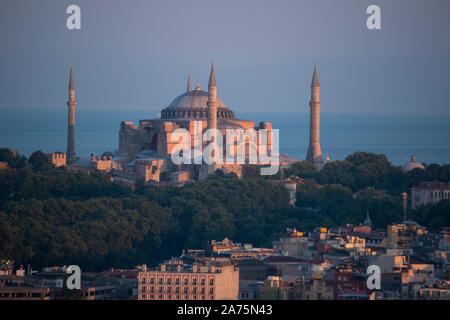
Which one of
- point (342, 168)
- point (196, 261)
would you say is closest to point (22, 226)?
point (196, 261)

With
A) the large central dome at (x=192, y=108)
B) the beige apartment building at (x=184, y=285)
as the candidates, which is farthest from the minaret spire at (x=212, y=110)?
the beige apartment building at (x=184, y=285)

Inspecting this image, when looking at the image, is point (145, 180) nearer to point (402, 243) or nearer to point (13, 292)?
point (402, 243)

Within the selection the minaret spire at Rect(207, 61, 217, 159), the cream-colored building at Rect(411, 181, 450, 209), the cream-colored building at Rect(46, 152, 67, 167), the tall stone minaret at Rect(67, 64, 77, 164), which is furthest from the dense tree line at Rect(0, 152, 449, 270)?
the tall stone minaret at Rect(67, 64, 77, 164)

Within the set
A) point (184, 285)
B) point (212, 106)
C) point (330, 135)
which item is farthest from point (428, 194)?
point (330, 135)

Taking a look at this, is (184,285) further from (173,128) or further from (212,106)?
(173,128)

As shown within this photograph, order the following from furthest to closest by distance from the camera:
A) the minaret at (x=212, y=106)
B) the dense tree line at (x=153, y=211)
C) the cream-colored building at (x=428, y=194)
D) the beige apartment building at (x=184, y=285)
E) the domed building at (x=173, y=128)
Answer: the minaret at (x=212, y=106) < the domed building at (x=173, y=128) < the cream-colored building at (x=428, y=194) < the dense tree line at (x=153, y=211) < the beige apartment building at (x=184, y=285)

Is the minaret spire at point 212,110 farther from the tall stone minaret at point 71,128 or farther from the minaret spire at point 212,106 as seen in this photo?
the tall stone minaret at point 71,128
